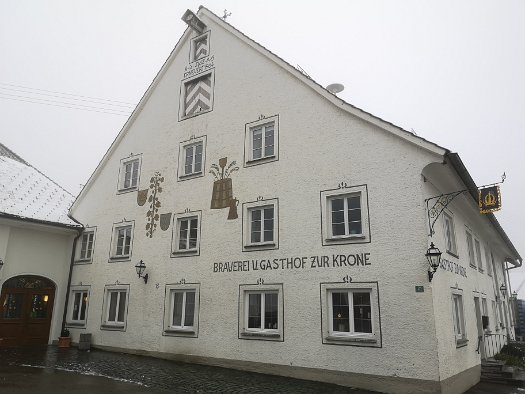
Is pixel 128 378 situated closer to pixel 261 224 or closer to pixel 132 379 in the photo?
pixel 132 379

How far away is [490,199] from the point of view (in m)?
10.8

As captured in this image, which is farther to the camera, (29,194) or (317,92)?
(29,194)

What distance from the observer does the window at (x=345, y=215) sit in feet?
38.0

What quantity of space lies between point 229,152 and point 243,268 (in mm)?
4329

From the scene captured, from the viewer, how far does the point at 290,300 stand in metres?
12.2

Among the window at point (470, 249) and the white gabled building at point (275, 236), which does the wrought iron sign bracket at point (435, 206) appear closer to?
the white gabled building at point (275, 236)

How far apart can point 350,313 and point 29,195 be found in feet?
53.1

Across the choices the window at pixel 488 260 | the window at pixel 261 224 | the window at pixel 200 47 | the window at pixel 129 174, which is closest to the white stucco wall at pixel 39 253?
the window at pixel 129 174

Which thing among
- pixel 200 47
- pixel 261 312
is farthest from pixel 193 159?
pixel 261 312

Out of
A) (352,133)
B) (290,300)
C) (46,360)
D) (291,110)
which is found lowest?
(46,360)

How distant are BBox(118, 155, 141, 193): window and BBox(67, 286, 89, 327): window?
15.8ft

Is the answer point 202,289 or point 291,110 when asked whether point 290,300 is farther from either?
point 291,110

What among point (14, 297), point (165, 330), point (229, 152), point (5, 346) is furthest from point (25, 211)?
point (229, 152)

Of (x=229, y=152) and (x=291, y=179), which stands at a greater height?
(x=229, y=152)
